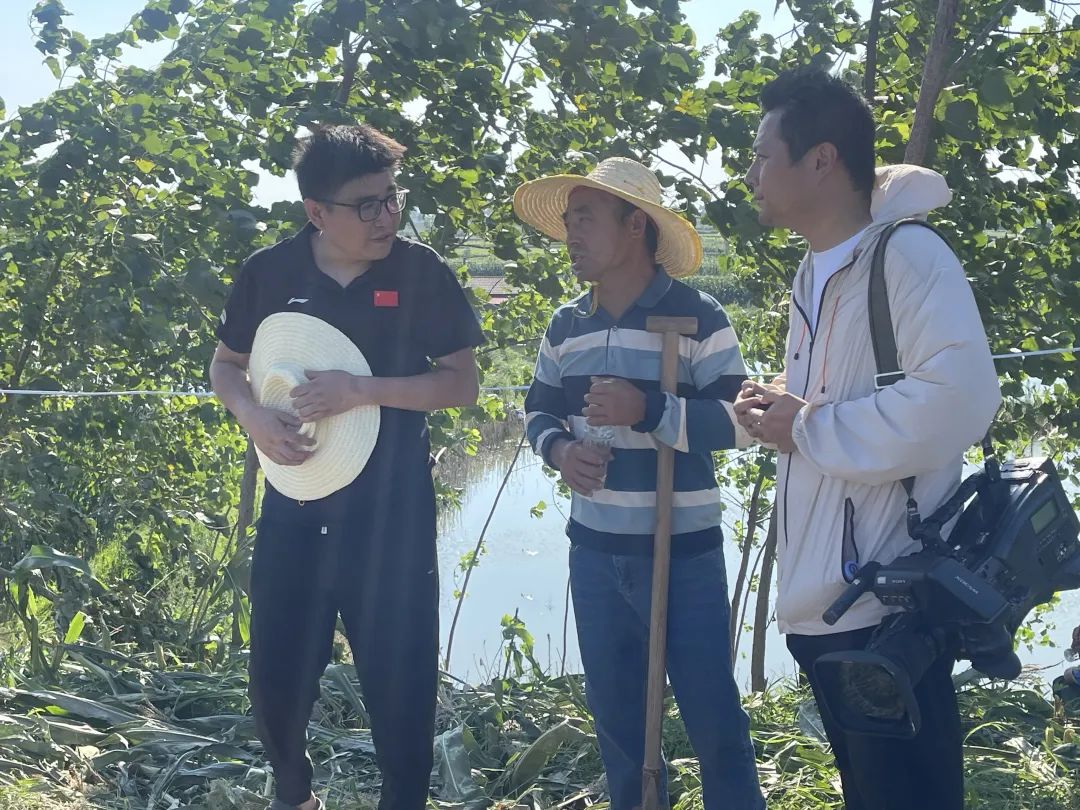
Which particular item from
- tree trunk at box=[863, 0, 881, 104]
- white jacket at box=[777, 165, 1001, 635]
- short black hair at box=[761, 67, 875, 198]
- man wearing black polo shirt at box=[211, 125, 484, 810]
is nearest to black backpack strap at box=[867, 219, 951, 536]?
white jacket at box=[777, 165, 1001, 635]

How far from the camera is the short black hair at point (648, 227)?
2674 millimetres

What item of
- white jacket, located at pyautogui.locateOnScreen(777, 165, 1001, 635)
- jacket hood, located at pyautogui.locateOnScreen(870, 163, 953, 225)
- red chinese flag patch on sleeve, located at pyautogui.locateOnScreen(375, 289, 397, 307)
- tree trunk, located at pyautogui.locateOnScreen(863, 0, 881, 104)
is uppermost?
tree trunk, located at pyautogui.locateOnScreen(863, 0, 881, 104)

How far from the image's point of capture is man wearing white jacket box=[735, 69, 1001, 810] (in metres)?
1.85

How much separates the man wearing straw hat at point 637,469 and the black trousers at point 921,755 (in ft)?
1.90

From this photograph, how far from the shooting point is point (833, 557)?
1955 millimetres

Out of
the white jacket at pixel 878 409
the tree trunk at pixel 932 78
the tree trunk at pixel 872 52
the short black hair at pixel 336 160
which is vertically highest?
the tree trunk at pixel 872 52

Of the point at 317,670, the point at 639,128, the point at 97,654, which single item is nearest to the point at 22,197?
the point at 97,654

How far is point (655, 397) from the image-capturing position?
2508 mm

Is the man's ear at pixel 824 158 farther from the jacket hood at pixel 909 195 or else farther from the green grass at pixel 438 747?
the green grass at pixel 438 747

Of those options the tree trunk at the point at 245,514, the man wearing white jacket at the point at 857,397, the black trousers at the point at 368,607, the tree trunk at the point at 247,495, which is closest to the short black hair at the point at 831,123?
the man wearing white jacket at the point at 857,397

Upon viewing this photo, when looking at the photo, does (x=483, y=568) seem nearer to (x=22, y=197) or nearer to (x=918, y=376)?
(x=22, y=197)

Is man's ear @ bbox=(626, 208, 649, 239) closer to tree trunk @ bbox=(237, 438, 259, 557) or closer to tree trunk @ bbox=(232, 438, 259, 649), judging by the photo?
tree trunk @ bbox=(232, 438, 259, 649)

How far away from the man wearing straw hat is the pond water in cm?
217

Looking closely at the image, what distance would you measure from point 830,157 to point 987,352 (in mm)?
432
